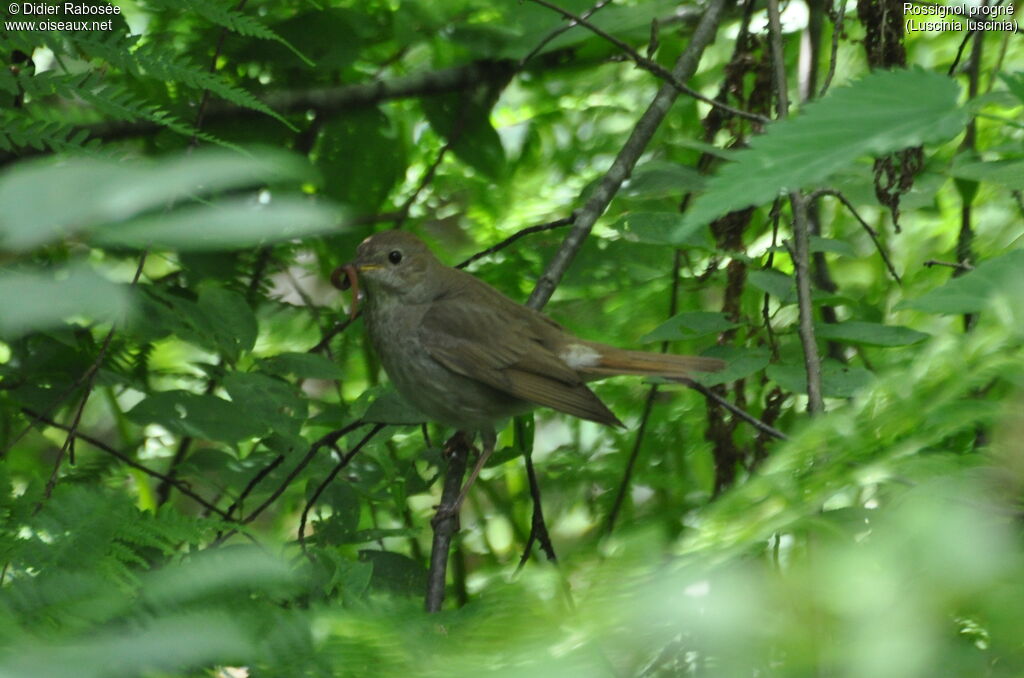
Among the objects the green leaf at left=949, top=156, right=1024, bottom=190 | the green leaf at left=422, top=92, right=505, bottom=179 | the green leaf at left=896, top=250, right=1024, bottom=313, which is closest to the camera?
the green leaf at left=896, top=250, right=1024, bottom=313

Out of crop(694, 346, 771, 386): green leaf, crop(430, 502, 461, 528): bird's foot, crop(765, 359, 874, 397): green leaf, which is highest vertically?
crop(694, 346, 771, 386): green leaf

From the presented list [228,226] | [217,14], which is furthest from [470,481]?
[228,226]

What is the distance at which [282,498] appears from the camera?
13.4 ft

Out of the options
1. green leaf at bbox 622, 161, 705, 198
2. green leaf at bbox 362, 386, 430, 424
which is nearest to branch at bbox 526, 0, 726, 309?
green leaf at bbox 622, 161, 705, 198

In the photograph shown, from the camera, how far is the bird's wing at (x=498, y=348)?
12.2 feet

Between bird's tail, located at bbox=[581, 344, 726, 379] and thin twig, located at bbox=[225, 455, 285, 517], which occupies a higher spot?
bird's tail, located at bbox=[581, 344, 726, 379]

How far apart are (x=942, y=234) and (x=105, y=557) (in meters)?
3.89

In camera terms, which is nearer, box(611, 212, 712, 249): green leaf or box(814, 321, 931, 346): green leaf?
box(814, 321, 931, 346): green leaf

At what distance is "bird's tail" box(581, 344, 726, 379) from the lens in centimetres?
288

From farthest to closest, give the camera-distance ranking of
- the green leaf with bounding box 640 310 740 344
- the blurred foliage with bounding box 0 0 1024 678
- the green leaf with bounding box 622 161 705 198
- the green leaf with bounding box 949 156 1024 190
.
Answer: the green leaf with bounding box 622 161 705 198
the green leaf with bounding box 640 310 740 344
the green leaf with bounding box 949 156 1024 190
the blurred foliage with bounding box 0 0 1024 678

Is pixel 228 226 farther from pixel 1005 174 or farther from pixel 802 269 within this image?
pixel 802 269

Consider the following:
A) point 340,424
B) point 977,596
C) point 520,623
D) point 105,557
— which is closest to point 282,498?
point 340,424

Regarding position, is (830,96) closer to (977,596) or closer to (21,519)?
(977,596)

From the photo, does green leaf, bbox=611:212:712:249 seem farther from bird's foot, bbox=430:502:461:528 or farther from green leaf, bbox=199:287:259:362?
green leaf, bbox=199:287:259:362
